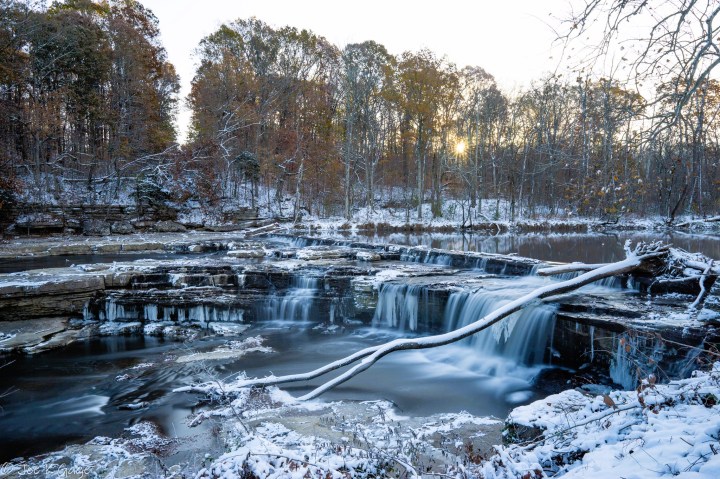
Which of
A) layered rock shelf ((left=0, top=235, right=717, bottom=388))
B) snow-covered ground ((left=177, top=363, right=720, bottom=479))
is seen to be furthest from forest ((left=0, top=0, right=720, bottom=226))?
snow-covered ground ((left=177, top=363, right=720, bottom=479))

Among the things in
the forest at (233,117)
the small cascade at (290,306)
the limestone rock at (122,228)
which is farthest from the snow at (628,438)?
the limestone rock at (122,228)

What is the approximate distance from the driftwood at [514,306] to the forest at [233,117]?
42.3 feet

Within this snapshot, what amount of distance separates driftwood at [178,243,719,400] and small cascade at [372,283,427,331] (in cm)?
274

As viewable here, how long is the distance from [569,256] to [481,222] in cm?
1349

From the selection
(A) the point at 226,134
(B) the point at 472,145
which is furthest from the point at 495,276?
(B) the point at 472,145

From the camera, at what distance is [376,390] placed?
249 inches

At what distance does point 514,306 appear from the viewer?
459 centimetres

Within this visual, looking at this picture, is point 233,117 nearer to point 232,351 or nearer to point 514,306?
point 232,351

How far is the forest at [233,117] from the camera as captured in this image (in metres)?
24.0

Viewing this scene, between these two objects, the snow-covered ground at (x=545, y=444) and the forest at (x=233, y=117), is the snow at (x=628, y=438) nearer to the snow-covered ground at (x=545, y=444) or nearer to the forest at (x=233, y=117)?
the snow-covered ground at (x=545, y=444)

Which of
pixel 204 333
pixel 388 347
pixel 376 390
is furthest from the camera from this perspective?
pixel 204 333

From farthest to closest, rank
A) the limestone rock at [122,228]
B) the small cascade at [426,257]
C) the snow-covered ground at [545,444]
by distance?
the limestone rock at [122,228], the small cascade at [426,257], the snow-covered ground at [545,444]

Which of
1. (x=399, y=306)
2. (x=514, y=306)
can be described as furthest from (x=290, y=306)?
(x=514, y=306)

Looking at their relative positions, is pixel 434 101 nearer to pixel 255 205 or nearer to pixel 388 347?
pixel 255 205
